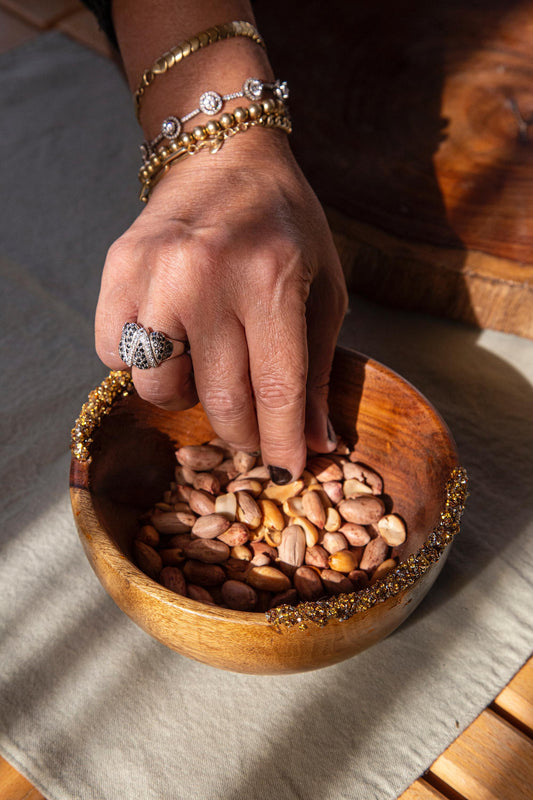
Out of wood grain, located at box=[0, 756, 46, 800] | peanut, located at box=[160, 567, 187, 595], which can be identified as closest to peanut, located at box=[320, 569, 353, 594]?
peanut, located at box=[160, 567, 187, 595]

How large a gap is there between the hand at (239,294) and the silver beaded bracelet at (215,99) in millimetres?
32

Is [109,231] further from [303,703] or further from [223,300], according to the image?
[303,703]

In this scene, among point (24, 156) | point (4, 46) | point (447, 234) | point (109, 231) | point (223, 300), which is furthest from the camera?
point (4, 46)

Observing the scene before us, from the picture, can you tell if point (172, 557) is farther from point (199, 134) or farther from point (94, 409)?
point (199, 134)

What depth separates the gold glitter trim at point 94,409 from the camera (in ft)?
1.74

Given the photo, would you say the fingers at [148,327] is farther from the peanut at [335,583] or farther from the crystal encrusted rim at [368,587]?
the peanut at [335,583]

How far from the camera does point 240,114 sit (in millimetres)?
580

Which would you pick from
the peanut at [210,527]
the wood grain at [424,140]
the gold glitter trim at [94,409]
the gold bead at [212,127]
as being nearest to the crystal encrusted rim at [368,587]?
the gold glitter trim at [94,409]

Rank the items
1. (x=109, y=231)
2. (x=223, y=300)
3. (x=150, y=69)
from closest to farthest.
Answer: (x=223, y=300) → (x=150, y=69) → (x=109, y=231)

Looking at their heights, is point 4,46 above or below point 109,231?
above

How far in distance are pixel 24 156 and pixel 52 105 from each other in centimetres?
14

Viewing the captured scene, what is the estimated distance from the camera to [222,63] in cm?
60

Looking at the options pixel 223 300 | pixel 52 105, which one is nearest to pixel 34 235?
pixel 52 105

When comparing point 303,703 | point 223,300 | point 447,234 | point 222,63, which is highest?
point 222,63
